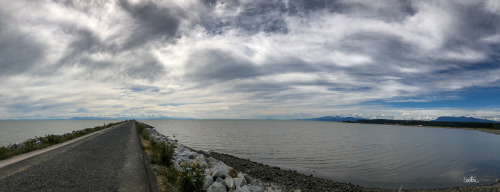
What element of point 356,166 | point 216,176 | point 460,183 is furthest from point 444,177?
point 216,176

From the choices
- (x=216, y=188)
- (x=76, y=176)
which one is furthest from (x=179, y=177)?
(x=76, y=176)

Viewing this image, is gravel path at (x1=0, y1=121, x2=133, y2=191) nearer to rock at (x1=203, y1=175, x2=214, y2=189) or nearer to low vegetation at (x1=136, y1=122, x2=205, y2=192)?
low vegetation at (x1=136, y1=122, x2=205, y2=192)

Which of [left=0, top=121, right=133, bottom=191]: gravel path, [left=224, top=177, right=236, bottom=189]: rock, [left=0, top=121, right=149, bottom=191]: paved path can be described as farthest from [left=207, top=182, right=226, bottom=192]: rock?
[left=0, top=121, right=133, bottom=191]: gravel path

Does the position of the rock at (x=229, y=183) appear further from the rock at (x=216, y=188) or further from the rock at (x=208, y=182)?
the rock at (x=216, y=188)

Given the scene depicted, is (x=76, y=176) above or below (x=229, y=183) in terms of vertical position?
above

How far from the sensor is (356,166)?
20562 mm

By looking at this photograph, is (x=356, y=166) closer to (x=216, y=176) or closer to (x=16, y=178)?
(x=216, y=176)

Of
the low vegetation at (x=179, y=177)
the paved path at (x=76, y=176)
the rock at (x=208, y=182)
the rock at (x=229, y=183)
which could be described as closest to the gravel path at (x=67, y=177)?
the paved path at (x=76, y=176)

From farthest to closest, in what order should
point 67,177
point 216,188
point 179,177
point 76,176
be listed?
1. point 76,176
2. point 67,177
3. point 216,188
4. point 179,177

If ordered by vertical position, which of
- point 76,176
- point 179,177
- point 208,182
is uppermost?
point 179,177

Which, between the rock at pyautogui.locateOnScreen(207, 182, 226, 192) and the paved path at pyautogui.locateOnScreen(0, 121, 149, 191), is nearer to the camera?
the paved path at pyautogui.locateOnScreen(0, 121, 149, 191)

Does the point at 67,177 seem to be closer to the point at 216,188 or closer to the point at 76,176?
the point at 76,176

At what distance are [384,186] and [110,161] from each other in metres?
16.1

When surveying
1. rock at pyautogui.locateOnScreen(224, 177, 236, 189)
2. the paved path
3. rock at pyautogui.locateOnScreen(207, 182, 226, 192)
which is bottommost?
rock at pyautogui.locateOnScreen(224, 177, 236, 189)
